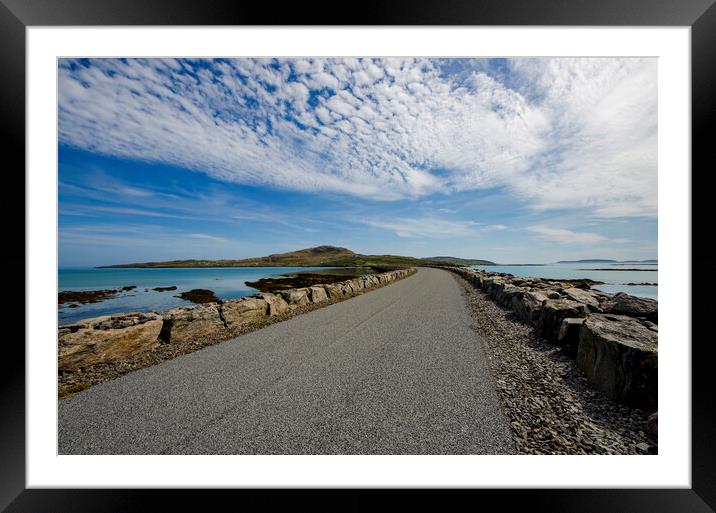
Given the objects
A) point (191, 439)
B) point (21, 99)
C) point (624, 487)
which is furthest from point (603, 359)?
point (21, 99)

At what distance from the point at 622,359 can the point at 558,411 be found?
2.88ft

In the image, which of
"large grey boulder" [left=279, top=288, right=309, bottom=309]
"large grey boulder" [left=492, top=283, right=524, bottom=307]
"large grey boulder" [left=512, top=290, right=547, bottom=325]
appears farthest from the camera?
"large grey boulder" [left=279, top=288, right=309, bottom=309]

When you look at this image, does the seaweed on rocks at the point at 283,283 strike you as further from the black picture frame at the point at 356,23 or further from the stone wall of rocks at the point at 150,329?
the black picture frame at the point at 356,23

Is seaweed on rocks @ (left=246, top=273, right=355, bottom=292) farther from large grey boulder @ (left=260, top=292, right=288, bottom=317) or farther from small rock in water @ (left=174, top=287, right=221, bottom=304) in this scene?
large grey boulder @ (left=260, top=292, right=288, bottom=317)

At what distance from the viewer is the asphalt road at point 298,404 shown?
2023mm

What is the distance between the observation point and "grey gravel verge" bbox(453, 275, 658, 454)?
196cm

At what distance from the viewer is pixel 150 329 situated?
13.1 feet

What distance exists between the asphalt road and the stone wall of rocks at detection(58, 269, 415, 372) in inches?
25.9

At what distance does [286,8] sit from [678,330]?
4.17 m

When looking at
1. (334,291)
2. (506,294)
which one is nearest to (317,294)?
(334,291)

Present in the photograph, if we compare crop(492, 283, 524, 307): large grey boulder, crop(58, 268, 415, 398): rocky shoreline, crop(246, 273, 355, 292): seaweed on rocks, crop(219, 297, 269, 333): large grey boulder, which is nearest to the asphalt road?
crop(58, 268, 415, 398): rocky shoreline

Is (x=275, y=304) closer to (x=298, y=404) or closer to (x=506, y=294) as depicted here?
(x=298, y=404)

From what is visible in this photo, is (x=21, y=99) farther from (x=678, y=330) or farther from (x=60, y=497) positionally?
(x=678, y=330)

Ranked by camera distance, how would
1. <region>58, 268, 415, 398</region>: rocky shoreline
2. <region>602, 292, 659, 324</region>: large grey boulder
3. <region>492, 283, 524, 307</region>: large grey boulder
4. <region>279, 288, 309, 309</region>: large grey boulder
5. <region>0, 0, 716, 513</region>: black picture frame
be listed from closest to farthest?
1. <region>0, 0, 716, 513</region>: black picture frame
2. <region>58, 268, 415, 398</region>: rocky shoreline
3. <region>602, 292, 659, 324</region>: large grey boulder
4. <region>492, 283, 524, 307</region>: large grey boulder
5. <region>279, 288, 309, 309</region>: large grey boulder
